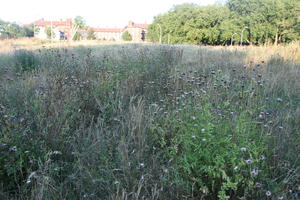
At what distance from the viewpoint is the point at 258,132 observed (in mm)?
2211

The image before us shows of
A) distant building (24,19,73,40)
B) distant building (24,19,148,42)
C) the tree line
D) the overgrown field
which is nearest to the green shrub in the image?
the overgrown field

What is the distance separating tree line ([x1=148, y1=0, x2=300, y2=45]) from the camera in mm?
26156

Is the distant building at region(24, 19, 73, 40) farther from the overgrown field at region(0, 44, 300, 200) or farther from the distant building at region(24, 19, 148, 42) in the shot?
the overgrown field at region(0, 44, 300, 200)

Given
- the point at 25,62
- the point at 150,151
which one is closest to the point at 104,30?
the point at 25,62

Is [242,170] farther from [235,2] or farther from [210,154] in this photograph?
[235,2]

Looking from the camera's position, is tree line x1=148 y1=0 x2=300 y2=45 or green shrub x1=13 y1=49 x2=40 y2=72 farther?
tree line x1=148 y1=0 x2=300 y2=45

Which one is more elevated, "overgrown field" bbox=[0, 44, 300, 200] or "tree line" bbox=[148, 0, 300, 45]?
"tree line" bbox=[148, 0, 300, 45]

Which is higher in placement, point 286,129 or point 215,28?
point 215,28

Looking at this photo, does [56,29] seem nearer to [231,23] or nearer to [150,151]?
[231,23]

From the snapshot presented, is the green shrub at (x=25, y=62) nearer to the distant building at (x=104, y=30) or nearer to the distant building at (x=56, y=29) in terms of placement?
the distant building at (x=56, y=29)

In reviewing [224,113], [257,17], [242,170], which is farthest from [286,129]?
[257,17]

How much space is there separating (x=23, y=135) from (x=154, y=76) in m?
2.69

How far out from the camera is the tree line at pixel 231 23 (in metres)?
26.2

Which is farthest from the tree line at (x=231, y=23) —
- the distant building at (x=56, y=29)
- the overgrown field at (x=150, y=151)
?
the overgrown field at (x=150, y=151)
